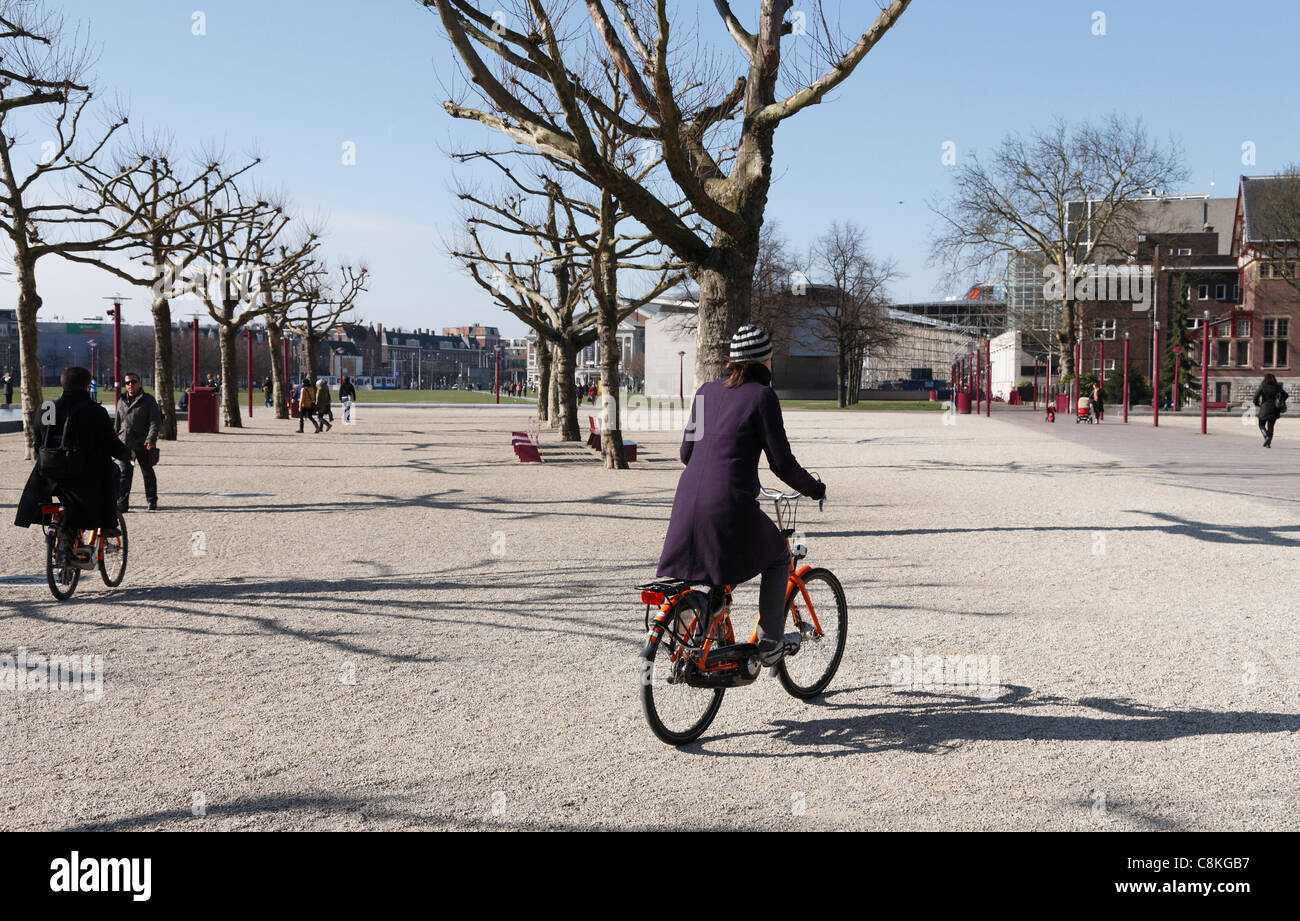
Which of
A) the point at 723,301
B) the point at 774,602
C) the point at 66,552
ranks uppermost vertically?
the point at 723,301

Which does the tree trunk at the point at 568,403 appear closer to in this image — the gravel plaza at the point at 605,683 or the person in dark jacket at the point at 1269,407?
the gravel plaza at the point at 605,683

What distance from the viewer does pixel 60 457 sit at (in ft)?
28.5

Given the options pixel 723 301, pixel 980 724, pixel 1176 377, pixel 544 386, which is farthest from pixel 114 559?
pixel 1176 377

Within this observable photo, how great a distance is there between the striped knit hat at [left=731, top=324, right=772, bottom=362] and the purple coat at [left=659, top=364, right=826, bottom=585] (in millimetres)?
103

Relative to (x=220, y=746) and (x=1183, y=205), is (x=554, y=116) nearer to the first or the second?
(x=220, y=746)

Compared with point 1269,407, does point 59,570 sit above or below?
below

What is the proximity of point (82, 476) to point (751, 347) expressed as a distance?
5.76 m

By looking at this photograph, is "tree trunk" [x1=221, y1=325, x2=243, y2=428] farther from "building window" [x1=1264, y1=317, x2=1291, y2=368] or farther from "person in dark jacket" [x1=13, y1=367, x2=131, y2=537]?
"building window" [x1=1264, y1=317, x2=1291, y2=368]

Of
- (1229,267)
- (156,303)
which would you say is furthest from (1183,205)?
(156,303)

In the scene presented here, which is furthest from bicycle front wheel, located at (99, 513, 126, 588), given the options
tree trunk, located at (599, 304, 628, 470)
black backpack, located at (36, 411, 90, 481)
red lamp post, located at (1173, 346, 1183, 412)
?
red lamp post, located at (1173, 346, 1183, 412)

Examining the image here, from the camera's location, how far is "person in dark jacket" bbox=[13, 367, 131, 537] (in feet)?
28.6

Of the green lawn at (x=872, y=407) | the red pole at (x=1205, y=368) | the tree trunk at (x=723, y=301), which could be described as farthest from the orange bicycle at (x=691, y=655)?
the green lawn at (x=872, y=407)

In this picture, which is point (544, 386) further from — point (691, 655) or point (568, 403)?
point (691, 655)

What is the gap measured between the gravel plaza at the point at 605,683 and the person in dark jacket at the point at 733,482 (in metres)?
0.82
